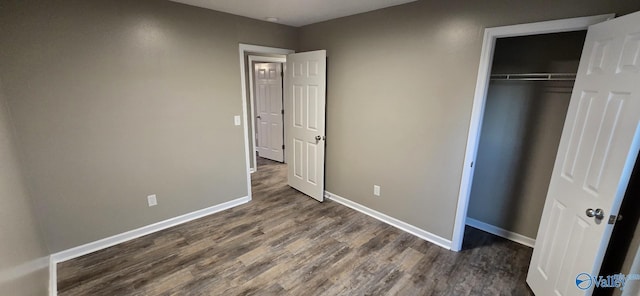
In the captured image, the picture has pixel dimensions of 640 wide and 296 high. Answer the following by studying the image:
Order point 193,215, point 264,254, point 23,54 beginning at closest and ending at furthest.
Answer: point 23,54
point 264,254
point 193,215

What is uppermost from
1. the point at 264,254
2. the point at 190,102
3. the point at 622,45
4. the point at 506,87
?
the point at 622,45

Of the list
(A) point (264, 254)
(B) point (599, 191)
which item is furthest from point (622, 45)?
(A) point (264, 254)

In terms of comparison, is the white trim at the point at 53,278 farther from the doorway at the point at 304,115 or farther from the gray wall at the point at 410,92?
the gray wall at the point at 410,92

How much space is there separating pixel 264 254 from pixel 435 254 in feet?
5.44

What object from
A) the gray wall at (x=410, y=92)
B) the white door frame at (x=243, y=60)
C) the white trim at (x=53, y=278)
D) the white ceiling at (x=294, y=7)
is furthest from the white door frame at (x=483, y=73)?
the white trim at (x=53, y=278)

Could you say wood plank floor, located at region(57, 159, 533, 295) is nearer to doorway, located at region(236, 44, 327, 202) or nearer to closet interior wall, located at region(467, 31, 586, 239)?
closet interior wall, located at region(467, 31, 586, 239)

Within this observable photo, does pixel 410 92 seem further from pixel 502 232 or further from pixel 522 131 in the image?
pixel 502 232

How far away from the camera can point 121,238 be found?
2619 millimetres

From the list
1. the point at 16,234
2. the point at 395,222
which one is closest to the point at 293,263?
the point at 395,222

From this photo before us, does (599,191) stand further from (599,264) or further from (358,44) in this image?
(358,44)

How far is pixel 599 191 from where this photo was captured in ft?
4.71

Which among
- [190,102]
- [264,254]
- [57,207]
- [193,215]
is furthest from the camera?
[193,215]

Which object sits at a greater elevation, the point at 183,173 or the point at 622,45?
the point at 622,45

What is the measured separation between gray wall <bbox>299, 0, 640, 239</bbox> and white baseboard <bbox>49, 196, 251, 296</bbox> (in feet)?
5.66
